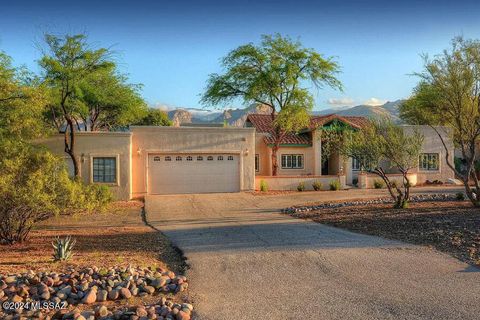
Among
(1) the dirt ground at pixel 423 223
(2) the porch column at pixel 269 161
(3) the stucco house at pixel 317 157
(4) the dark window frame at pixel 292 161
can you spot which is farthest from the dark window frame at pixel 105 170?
(4) the dark window frame at pixel 292 161

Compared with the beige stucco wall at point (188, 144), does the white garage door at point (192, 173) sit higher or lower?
lower

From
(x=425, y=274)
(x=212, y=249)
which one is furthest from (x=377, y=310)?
(x=212, y=249)

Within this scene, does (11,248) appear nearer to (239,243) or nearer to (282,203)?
(239,243)

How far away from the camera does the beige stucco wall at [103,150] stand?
20.9m

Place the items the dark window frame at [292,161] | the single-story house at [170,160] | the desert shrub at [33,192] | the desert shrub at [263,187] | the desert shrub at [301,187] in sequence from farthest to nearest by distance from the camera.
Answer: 1. the dark window frame at [292,161]
2. the desert shrub at [301,187]
3. the desert shrub at [263,187]
4. the single-story house at [170,160]
5. the desert shrub at [33,192]

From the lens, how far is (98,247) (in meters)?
10.4

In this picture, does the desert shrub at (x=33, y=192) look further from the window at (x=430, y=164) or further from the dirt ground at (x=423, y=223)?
the window at (x=430, y=164)

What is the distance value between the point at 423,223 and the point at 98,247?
355 inches

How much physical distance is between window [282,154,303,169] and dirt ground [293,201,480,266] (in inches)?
506

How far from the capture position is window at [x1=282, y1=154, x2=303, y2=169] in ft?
97.2

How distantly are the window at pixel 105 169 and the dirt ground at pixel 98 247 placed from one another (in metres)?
5.76

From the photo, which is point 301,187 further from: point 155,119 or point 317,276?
point 155,119

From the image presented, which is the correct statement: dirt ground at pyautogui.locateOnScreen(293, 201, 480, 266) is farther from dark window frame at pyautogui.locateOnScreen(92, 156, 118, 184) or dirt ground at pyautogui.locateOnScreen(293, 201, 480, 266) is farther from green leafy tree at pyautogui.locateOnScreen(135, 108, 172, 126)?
green leafy tree at pyautogui.locateOnScreen(135, 108, 172, 126)

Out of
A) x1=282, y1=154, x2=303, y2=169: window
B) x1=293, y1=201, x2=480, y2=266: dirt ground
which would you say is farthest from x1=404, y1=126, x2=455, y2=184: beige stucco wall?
x1=293, y1=201, x2=480, y2=266: dirt ground
